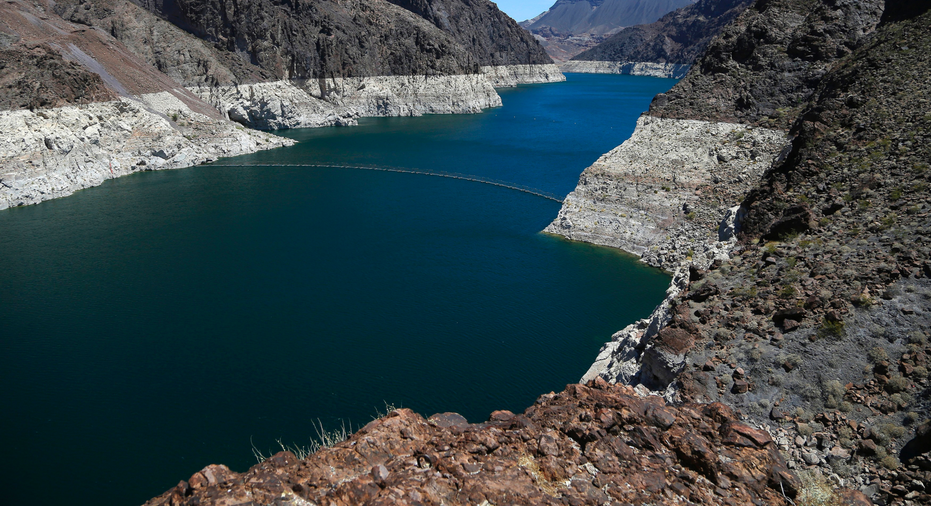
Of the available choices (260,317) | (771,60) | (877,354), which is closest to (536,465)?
(877,354)

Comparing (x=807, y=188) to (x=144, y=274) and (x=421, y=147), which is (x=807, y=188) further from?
(x=421, y=147)

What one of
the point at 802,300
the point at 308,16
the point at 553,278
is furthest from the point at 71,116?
the point at 802,300

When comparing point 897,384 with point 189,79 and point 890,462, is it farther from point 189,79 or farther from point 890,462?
point 189,79

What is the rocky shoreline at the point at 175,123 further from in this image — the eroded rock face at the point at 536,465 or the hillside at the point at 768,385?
the hillside at the point at 768,385

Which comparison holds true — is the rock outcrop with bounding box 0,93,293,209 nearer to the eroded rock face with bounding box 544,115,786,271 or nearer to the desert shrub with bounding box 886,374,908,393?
the eroded rock face with bounding box 544,115,786,271

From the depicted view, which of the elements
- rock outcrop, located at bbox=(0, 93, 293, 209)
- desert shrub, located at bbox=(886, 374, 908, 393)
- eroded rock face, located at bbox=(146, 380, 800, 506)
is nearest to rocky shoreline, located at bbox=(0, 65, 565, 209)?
rock outcrop, located at bbox=(0, 93, 293, 209)

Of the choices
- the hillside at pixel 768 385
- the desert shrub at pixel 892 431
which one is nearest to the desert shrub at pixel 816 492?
the hillside at pixel 768 385
